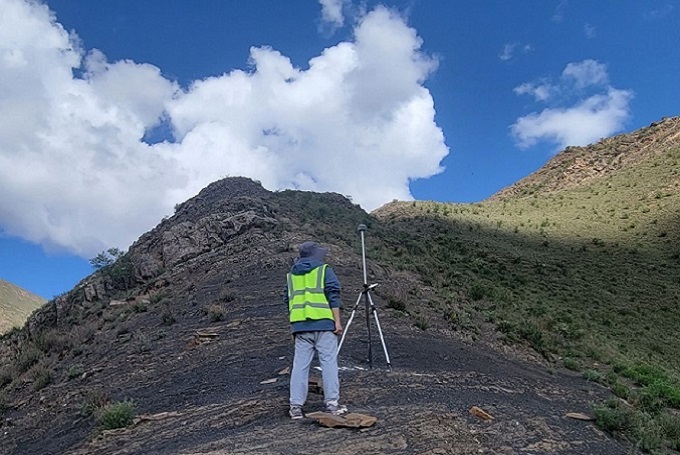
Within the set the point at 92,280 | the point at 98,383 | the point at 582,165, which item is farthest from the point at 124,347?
the point at 582,165

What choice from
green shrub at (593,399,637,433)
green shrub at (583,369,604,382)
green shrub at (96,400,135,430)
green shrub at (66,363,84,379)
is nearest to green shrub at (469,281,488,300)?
green shrub at (583,369,604,382)

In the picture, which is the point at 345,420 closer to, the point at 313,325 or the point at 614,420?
the point at 313,325

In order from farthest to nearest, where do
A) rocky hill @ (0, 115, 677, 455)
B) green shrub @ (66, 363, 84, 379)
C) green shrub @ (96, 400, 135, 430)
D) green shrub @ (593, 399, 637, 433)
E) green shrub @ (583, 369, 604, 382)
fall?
green shrub @ (583, 369, 604, 382), green shrub @ (66, 363, 84, 379), green shrub @ (593, 399, 637, 433), green shrub @ (96, 400, 135, 430), rocky hill @ (0, 115, 677, 455)

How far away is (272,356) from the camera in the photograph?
34.3 feet

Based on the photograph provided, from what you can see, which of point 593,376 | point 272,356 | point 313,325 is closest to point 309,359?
point 313,325

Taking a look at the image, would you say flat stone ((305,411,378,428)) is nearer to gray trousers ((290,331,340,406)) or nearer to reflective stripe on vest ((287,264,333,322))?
gray trousers ((290,331,340,406))

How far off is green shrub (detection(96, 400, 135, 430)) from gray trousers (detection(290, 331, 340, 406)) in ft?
8.94

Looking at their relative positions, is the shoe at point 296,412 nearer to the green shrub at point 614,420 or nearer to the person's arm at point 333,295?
the person's arm at point 333,295

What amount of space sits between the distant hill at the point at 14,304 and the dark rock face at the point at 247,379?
7630 centimetres

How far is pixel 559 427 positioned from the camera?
8234 millimetres

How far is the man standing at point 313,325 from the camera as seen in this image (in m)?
6.79

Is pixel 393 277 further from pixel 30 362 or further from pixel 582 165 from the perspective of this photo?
pixel 582 165

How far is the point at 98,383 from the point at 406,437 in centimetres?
726

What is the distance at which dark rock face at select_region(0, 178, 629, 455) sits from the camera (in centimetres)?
686
